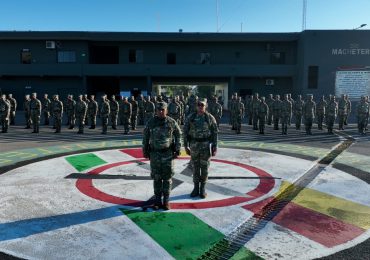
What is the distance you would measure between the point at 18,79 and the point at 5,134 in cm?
1896

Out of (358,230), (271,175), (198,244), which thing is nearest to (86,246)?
(198,244)

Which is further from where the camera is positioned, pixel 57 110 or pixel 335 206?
pixel 57 110

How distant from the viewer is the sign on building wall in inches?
1206

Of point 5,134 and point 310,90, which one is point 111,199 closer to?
point 5,134

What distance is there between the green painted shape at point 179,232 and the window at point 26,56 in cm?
3161

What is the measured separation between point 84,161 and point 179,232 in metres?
5.59

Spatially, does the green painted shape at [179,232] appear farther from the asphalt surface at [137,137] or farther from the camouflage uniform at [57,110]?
the camouflage uniform at [57,110]

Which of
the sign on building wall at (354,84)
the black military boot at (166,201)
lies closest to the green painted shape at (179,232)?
the black military boot at (166,201)

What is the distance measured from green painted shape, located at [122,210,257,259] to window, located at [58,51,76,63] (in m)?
29.9

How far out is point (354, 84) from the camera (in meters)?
30.7

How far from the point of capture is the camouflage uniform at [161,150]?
5961mm

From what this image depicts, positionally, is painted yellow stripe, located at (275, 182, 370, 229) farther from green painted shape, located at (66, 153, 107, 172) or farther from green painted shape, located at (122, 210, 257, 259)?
green painted shape, located at (66, 153, 107, 172)

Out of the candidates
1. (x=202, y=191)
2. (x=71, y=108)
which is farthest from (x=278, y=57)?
(x=202, y=191)

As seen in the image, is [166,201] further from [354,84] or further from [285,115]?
[354,84]
